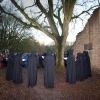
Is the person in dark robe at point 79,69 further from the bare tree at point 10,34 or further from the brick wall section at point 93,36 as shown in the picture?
the bare tree at point 10,34

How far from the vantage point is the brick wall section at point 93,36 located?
17.3m

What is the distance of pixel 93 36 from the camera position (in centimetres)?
1822

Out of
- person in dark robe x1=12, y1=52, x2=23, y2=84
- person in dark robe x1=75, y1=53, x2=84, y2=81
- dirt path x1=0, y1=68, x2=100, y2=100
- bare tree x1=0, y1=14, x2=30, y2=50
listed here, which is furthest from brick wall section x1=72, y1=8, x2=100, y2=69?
bare tree x1=0, y1=14, x2=30, y2=50

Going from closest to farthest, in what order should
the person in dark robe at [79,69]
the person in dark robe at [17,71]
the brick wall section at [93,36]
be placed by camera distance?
the person in dark robe at [17,71] < the person in dark robe at [79,69] < the brick wall section at [93,36]

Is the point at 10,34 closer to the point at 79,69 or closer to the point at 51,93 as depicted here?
the point at 79,69

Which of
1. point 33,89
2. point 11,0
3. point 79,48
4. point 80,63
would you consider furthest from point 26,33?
point 33,89

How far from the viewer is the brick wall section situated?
56.6ft

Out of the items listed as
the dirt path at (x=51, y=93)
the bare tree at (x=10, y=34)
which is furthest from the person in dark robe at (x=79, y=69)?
the bare tree at (x=10, y=34)

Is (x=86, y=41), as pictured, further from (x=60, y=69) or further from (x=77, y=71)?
(x=77, y=71)

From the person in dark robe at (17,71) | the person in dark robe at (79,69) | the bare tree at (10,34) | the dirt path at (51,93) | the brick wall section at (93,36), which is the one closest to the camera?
the dirt path at (51,93)

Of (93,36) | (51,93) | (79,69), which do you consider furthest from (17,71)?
(93,36)

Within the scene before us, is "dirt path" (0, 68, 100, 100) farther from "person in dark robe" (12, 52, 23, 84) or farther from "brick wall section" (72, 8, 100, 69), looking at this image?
"brick wall section" (72, 8, 100, 69)

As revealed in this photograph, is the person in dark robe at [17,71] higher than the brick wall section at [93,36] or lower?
lower

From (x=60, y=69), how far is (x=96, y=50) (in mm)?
3580
